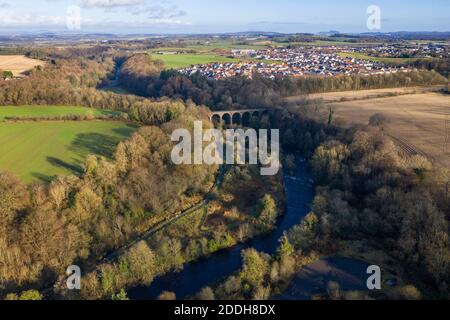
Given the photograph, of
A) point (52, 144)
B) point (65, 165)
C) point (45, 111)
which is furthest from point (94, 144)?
point (45, 111)

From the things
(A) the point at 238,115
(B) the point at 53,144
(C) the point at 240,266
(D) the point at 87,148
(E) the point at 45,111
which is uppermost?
(E) the point at 45,111

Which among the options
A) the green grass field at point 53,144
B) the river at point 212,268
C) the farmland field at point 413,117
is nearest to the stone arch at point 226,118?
the farmland field at point 413,117

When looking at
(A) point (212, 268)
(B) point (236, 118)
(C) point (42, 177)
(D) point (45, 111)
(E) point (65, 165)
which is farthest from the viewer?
(B) point (236, 118)

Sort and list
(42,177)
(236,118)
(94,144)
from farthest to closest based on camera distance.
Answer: (236,118) → (94,144) → (42,177)

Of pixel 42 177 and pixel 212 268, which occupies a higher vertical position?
pixel 42 177

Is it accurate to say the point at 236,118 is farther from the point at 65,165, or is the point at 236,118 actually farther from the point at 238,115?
the point at 65,165

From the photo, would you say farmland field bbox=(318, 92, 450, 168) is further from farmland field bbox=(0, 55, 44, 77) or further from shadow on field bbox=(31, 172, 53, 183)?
farmland field bbox=(0, 55, 44, 77)
